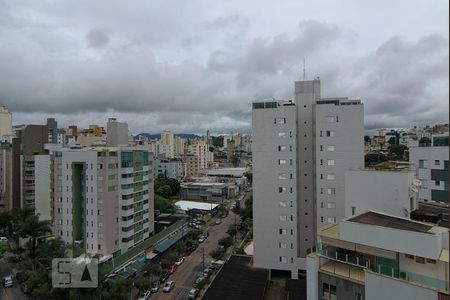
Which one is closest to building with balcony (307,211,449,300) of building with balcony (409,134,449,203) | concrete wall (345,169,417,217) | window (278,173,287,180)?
concrete wall (345,169,417,217)

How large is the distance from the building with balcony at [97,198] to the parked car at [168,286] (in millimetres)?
3179

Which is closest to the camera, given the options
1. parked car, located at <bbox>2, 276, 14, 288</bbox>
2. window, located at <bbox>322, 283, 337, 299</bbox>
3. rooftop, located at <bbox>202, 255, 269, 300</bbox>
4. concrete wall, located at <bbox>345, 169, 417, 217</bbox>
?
window, located at <bbox>322, 283, 337, 299</bbox>

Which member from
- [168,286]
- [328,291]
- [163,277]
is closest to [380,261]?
[328,291]

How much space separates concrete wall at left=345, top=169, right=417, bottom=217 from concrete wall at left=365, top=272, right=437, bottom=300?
2357mm

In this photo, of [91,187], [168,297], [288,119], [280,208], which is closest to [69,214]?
[91,187]

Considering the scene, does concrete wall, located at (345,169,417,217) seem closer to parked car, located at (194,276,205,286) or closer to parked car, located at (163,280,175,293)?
parked car, located at (194,276,205,286)

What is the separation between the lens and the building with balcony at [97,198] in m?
15.9

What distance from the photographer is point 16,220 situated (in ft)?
58.9

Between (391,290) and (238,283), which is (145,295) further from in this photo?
(391,290)

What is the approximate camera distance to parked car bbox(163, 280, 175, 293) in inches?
554

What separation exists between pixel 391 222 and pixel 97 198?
13350 millimetres

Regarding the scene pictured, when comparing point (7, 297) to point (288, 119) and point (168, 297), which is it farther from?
point (288, 119)

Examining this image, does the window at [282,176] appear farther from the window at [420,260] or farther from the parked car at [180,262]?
the window at [420,260]

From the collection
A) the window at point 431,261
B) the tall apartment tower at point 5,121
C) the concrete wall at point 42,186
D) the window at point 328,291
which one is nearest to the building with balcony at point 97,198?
the concrete wall at point 42,186
